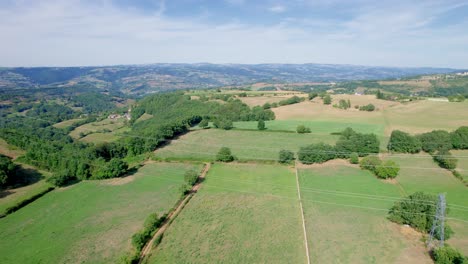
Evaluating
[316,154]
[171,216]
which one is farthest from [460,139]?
[171,216]

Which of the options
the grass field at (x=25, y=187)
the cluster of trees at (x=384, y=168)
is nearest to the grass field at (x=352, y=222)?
the cluster of trees at (x=384, y=168)

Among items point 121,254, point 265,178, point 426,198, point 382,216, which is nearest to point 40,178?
point 121,254

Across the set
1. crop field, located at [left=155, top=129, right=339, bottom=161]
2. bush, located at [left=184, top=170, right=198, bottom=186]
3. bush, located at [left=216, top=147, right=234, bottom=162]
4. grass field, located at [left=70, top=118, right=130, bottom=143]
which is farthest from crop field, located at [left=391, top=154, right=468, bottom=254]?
grass field, located at [left=70, top=118, right=130, bottom=143]

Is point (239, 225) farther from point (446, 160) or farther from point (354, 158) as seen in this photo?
point (446, 160)

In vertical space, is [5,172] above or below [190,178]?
above

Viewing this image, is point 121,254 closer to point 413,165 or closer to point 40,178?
point 40,178

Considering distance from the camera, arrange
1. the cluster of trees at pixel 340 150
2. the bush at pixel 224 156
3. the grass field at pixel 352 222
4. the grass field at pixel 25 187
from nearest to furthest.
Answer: the grass field at pixel 352 222, the grass field at pixel 25 187, the cluster of trees at pixel 340 150, the bush at pixel 224 156

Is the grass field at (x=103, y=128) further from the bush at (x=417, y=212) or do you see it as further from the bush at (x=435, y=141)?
the bush at (x=435, y=141)
